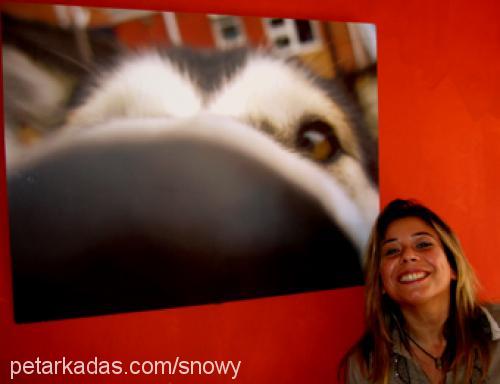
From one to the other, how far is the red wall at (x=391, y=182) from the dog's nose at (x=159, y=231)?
0.07 m

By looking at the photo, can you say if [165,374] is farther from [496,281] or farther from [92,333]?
[496,281]

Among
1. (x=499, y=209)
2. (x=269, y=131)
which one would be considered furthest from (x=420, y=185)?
(x=269, y=131)

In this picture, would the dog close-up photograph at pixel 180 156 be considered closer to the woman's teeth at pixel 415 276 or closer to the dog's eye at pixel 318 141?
the dog's eye at pixel 318 141

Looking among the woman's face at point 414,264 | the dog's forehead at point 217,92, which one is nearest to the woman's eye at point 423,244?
the woman's face at point 414,264

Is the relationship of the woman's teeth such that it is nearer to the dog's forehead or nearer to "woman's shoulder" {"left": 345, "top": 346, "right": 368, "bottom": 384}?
"woman's shoulder" {"left": 345, "top": 346, "right": 368, "bottom": 384}

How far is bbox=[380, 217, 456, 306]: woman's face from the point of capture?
1389mm

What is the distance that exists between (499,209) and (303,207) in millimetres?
848

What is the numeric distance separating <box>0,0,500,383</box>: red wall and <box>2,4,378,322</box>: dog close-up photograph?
60 mm

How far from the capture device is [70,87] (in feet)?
4.46

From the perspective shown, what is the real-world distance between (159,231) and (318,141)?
24.3 inches

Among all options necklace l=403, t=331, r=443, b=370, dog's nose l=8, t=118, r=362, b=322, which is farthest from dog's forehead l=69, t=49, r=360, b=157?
necklace l=403, t=331, r=443, b=370

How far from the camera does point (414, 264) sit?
1.39 meters

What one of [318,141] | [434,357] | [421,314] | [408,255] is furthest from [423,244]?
[318,141]

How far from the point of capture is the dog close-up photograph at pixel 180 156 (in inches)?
52.7
